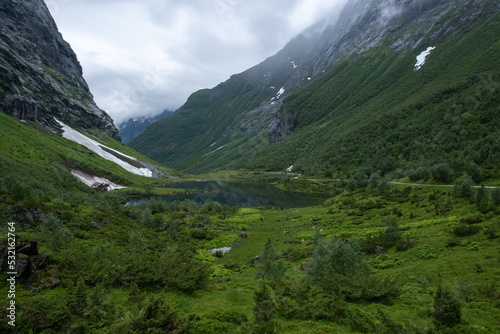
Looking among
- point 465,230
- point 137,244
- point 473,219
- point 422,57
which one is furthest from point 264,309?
point 422,57

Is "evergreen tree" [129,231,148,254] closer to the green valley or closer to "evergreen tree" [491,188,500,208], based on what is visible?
the green valley

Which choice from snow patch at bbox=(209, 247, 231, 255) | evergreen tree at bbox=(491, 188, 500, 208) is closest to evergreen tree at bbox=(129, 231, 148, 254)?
snow patch at bbox=(209, 247, 231, 255)

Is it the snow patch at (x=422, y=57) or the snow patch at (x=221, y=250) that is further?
the snow patch at (x=422, y=57)

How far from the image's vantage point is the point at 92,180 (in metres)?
112

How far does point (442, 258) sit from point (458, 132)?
85.8 m

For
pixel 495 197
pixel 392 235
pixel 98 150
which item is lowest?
pixel 392 235

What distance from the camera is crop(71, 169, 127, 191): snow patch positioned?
10688 cm

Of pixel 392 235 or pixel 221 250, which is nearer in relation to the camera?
pixel 392 235

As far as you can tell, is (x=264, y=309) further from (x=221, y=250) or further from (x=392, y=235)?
(x=221, y=250)

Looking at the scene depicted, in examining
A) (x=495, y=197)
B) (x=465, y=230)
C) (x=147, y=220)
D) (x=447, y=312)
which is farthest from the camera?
(x=147, y=220)

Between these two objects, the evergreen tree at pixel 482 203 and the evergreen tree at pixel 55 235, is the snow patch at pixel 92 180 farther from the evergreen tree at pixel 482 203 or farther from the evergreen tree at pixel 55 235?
the evergreen tree at pixel 482 203

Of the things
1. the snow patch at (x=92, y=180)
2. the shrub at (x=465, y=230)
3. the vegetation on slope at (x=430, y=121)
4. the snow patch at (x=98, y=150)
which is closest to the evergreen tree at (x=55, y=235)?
the shrub at (x=465, y=230)

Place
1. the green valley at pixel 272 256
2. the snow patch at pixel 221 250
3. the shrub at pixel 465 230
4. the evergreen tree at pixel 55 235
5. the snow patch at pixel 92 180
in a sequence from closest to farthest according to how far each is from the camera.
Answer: the green valley at pixel 272 256 → the evergreen tree at pixel 55 235 → the shrub at pixel 465 230 → the snow patch at pixel 221 250 → the snow patch at pixel 92 180

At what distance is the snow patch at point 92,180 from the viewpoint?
10688 centimetres
